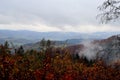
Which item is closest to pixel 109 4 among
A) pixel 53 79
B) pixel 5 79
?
pixel 5 79

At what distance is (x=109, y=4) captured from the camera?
10.9m

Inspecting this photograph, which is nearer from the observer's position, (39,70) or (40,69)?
(39,70)

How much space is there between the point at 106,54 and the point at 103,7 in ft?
5.57

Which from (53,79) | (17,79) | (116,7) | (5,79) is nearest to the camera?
(116,7)

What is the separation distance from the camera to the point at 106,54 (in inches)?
440

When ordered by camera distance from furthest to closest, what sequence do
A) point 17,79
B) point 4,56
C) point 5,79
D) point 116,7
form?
point 17,79 → point 4,56 → point 5,79 → point 116,7

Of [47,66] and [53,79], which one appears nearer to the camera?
[47,66]

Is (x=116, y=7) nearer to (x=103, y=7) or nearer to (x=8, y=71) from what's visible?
(x=103, y=7)

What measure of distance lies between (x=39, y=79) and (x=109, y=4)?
874 centimetres

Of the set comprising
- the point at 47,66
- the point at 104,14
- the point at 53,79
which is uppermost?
the point at 104,14

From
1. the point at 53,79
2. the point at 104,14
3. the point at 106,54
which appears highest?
the point at 104,14

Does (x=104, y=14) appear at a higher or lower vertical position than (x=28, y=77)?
higher

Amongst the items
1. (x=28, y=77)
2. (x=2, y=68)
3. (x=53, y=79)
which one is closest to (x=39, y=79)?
(x=28, y=77)

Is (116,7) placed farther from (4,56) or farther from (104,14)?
(4,56)
